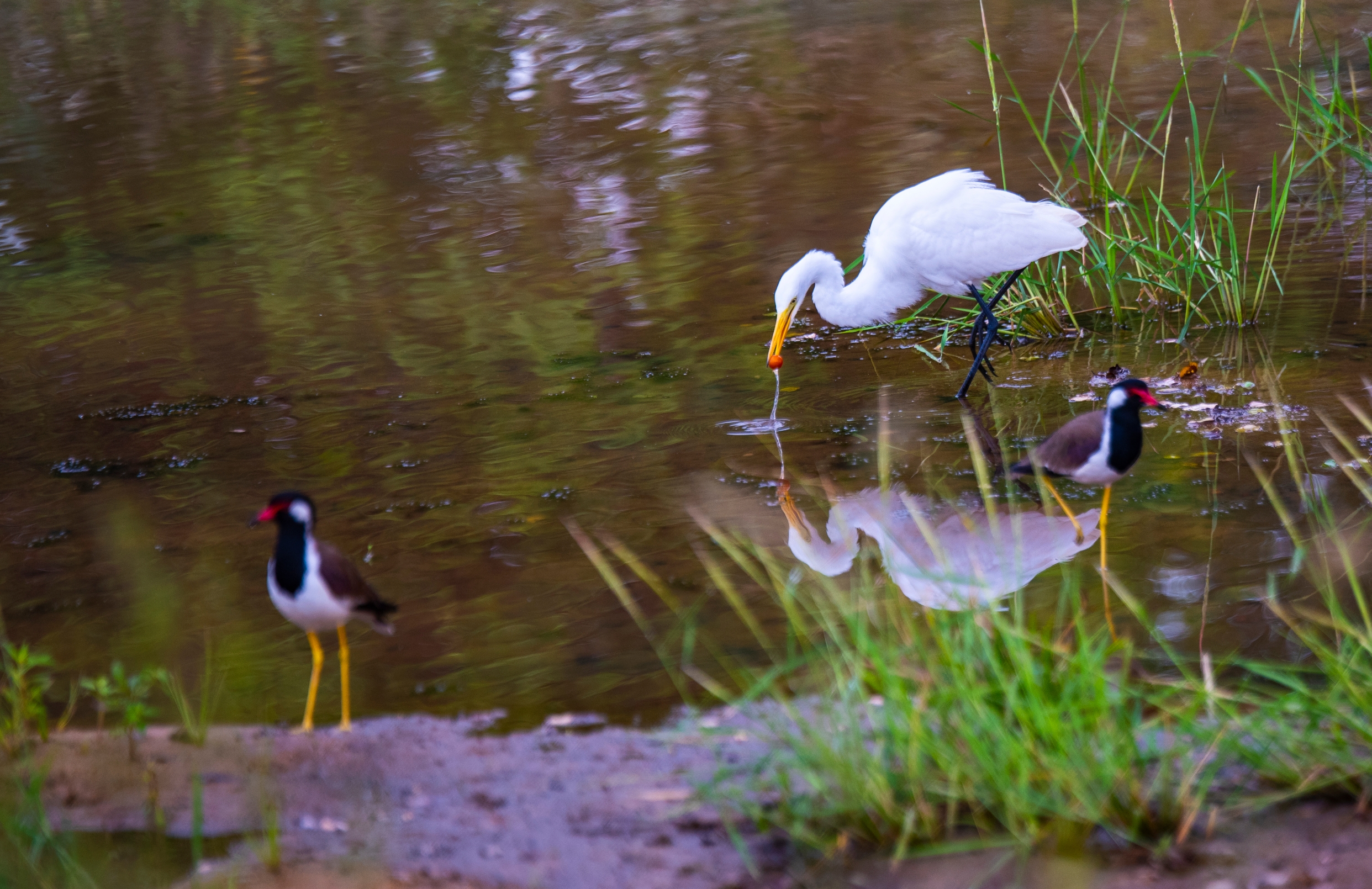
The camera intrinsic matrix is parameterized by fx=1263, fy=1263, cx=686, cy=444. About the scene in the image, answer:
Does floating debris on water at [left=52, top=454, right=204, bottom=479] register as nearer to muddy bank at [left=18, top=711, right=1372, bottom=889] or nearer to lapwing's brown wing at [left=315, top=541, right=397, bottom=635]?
muddy bank at [left=18, top=711, right=1372, bottom=889]

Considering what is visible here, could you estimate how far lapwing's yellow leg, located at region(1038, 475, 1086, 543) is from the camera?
4598mm

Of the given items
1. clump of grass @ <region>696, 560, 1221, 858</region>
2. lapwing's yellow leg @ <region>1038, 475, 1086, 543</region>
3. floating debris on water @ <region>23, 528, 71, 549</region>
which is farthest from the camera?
floating debris on water @ <region>23, 528, 71, 549</region>

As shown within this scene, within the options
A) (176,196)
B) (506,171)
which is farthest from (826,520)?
(176,196)

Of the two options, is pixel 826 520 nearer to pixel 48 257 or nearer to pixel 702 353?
pixel 702 353

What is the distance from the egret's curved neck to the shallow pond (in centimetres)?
35

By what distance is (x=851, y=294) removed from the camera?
662 cm

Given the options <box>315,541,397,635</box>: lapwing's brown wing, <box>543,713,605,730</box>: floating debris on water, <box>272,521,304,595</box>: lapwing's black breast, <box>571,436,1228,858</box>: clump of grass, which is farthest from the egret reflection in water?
<box>272,521,304,595</box>: lapwing's black breast

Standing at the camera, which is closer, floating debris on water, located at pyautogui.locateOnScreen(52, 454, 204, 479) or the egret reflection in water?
the egret reflection in water

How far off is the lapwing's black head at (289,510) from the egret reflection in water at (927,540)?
72.6 inches

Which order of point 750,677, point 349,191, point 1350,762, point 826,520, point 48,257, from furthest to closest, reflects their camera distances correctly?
point 349,191
point 48,257
point 826,520
point 750,677
point 1350,762

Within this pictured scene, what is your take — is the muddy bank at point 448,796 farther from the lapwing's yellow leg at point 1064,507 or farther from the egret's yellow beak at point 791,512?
the lapwing's yellow leg at point 1064,507

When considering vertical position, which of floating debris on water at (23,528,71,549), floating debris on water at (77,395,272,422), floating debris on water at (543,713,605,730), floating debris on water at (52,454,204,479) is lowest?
floating debris on water at (77,395,272,422)

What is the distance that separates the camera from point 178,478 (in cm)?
632

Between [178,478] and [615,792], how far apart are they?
3.77 meters
